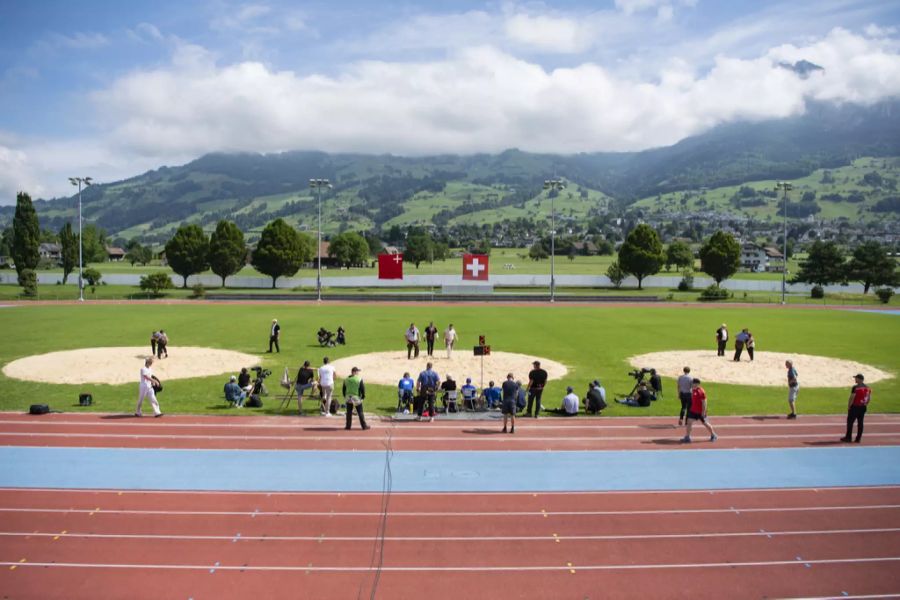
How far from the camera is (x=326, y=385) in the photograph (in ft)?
64.6

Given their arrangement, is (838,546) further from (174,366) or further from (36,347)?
(36,347)

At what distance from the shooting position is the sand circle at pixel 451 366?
26.1 metres

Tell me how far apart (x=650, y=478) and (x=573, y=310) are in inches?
1744

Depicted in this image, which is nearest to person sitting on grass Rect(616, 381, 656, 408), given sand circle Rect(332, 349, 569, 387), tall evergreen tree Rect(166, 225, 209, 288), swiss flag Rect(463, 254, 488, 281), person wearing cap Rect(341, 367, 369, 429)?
sand circle Rect(332, 349, 569, 387)

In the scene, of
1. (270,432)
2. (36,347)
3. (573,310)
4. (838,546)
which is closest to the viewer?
(838,546)

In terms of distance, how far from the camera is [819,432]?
61.3ft

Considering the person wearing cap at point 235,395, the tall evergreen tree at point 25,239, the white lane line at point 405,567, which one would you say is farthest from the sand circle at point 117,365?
the tall evergreen tree at point 25,239

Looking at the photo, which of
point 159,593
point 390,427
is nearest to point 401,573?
point 159,593

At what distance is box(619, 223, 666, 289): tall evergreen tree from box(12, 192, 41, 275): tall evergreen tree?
81.8 metres

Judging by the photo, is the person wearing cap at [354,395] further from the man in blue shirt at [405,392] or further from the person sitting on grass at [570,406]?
the person sitting on grass at [570,406]

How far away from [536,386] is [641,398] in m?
4.34

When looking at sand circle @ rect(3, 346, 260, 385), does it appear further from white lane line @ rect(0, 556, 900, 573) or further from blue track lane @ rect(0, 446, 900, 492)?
white lane line @ rect(0, 556, 900, 573)

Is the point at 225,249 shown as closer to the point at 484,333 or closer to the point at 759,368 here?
the point at 484,333

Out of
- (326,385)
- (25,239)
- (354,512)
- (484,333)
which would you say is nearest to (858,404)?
(354,512)
